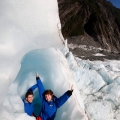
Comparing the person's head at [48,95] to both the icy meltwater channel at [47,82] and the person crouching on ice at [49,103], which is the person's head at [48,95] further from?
the icy meltwater channel at [47,82]

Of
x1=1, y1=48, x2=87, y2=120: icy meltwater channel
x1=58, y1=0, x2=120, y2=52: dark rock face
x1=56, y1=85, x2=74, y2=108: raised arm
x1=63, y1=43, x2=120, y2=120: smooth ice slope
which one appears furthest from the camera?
x1=58, y1=0, x2=120, y2=52: dark rock face

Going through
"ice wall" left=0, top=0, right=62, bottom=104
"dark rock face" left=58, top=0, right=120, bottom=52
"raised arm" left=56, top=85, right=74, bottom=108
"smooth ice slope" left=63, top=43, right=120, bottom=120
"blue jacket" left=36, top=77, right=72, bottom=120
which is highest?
"ice wall" left=0, top=0, right=62, bottom=104

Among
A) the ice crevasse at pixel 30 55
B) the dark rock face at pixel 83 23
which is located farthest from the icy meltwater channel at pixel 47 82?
the dark rock face at pixel 83 23

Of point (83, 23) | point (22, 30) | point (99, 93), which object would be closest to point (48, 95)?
point (22, 30)

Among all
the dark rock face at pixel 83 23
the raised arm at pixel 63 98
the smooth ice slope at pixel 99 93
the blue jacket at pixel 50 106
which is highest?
the raised arm at pixel 63 98

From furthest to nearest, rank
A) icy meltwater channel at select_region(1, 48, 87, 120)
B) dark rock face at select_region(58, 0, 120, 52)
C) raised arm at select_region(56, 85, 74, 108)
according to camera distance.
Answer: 1. dark rock face at select_region(58, 0, 120, 52)
2. icy meltwater channel at select_region(1, 48, 87, 120)
3. raised arm at select_region(56, 85, 74, 108)

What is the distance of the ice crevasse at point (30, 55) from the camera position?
3.41m

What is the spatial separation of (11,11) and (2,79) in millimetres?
1148

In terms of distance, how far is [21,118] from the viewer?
3148 millimetres

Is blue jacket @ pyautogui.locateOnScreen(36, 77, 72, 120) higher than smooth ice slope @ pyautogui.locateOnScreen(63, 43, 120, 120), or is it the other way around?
blue jacket @ pyautogui.locateOnScreen(36, 77, 72, 120)

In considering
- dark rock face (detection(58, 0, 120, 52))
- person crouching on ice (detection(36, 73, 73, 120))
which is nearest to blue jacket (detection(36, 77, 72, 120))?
person crouching on ice (detection(36, 73, 73, 120))

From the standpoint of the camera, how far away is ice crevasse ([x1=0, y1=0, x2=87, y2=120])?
341cm

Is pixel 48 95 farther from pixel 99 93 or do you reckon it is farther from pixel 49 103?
pixel 99 93

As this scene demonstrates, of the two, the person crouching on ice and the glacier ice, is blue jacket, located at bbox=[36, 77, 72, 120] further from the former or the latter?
the glacier ice
